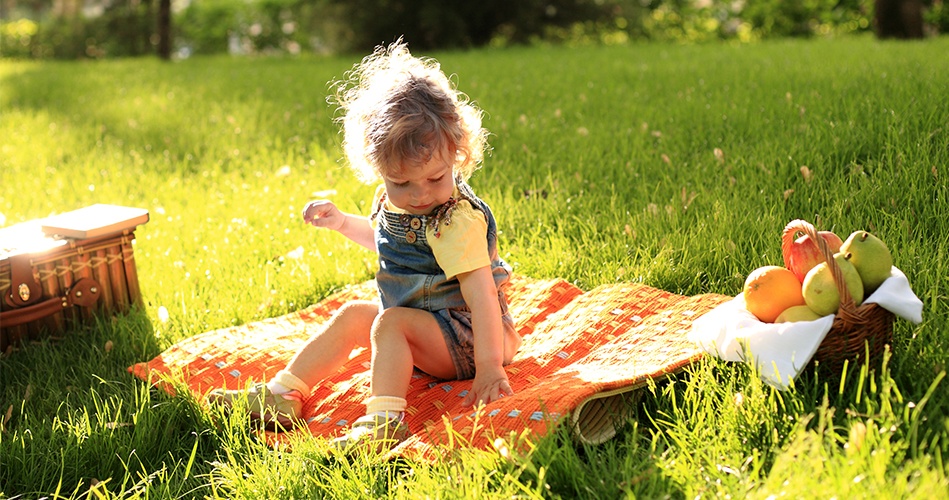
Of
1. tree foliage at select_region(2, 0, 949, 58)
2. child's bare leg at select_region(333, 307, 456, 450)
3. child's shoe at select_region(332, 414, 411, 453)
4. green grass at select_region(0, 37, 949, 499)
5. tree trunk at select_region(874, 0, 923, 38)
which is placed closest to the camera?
green grass at select_region(0, 37, 949, 499)

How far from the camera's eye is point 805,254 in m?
2.15

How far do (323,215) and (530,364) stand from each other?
3.24 feet

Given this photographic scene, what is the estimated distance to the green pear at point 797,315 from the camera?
6.66ft

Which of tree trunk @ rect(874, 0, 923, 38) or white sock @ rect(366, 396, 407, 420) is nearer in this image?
white sock @ rect(366, 396, 407, 420)

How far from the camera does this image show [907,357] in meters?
2.03

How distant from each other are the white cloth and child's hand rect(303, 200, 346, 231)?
1450 millimetres

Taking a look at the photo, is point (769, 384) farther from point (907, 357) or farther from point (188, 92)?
point (188, 92)

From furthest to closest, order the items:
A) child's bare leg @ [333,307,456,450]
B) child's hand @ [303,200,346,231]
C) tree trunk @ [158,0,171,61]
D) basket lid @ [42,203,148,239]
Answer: tree trunk @ [158,0,171,61]
basket lid @ [42,203,148,239]
child's hand @ [303,200,346,231]
child's bare leg @ [333,307,456,450]

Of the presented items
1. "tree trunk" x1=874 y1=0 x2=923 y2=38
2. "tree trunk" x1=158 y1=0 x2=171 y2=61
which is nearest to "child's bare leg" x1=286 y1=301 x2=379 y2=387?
"tree trunk" x1=874 y1=0 x2=923 y2=38

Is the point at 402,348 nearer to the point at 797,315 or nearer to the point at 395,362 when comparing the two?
the point at 395,362

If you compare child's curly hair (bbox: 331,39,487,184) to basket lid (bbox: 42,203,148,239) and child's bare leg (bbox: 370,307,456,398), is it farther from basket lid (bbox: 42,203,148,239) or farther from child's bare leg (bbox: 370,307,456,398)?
basket lid (bbox: 42,203,148,239)

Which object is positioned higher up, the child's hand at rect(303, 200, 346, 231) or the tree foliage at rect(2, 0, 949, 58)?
the tree foliage at rect(2, 0, 949, 58)

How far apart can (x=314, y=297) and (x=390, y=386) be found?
145 cm

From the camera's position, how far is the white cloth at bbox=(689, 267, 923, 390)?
1.91m
